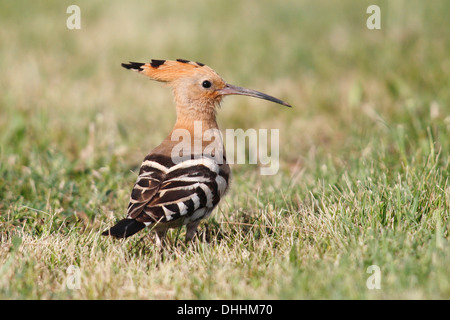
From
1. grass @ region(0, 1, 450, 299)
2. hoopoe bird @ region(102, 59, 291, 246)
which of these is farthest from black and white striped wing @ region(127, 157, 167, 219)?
grass @ region(0, 1, 450, 299)

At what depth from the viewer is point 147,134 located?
5.26m

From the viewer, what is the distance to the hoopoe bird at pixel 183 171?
9.35 ft

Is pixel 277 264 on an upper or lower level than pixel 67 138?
lower

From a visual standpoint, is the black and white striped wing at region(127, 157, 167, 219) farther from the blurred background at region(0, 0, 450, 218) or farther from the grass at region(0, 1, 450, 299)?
the blurred background at region(0, 0, 450, 218)

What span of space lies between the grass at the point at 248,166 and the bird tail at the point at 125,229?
12 cm

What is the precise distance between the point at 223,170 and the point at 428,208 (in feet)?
3.29

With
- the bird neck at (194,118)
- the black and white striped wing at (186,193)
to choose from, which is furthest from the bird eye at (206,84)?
the black and white striped wing at (186,193)

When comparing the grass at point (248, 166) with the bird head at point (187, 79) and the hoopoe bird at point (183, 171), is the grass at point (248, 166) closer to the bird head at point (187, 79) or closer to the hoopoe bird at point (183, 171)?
the hoopoe bird at point (183, 171)
